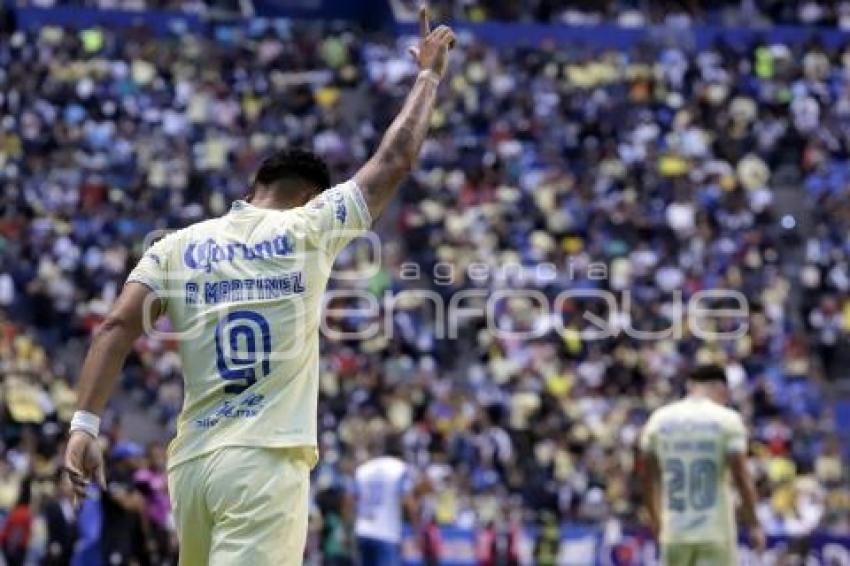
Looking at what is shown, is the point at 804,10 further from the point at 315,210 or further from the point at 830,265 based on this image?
the point at 315,210

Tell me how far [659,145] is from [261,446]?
24773 millimetres

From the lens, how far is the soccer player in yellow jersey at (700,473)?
1241 cm

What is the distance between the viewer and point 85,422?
6.59 metres

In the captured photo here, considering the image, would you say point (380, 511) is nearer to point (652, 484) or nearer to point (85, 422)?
point (652, 484)

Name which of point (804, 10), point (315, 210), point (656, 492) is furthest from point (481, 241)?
point (315, 210)

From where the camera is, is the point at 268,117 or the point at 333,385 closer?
the point at 333,385

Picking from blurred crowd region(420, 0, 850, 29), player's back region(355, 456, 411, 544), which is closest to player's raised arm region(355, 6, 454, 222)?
player's back region(355, 456, 411, 544)

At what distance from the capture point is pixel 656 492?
41.7 feet

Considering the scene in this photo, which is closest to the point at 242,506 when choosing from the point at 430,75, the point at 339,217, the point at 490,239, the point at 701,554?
the point at 339,217

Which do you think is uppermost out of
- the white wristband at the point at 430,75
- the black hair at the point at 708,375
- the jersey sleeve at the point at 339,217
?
the white wristband at the point at 430,75

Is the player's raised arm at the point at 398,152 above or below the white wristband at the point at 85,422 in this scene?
above

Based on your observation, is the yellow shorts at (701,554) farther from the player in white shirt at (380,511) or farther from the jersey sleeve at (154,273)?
the jersey sleeve at (154,273)

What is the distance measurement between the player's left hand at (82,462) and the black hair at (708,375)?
6.56 m

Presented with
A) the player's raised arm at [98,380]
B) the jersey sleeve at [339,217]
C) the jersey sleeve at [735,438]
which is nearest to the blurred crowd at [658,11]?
the jersey sleeve at [735,438]
